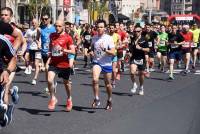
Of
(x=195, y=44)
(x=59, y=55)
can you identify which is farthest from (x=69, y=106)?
(x=195, y=44)

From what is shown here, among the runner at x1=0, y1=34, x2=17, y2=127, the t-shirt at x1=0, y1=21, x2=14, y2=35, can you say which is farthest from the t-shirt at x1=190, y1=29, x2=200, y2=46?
the runner at x1=0, y1=34, x2=17, y2=127

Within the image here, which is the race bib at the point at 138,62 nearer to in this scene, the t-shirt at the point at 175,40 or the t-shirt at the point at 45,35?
the t-shirt at the point at 45,35

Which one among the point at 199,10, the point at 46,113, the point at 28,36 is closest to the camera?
the point at 46,113

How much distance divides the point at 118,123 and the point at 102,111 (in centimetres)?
149

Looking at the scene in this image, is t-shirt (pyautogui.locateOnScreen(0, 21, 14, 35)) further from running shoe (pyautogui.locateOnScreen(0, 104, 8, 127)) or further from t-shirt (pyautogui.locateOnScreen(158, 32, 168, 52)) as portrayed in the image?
t-shirt (pyautogui.locateOnScreen(158, 32, 168, 52))

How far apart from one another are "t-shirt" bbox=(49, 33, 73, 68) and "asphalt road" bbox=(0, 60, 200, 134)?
93 centimetres

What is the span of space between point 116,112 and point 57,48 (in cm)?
165

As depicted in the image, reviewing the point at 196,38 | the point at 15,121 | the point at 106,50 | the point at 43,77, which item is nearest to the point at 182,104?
the point at 106,50

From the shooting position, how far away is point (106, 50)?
1075 cm

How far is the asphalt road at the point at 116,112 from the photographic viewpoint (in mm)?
8906

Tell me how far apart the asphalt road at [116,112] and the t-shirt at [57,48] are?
93cm

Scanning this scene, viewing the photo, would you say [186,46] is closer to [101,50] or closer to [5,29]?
[101,50]

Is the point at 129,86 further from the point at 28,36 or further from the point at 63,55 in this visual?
the point at 63,55

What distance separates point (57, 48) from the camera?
10.5 m
